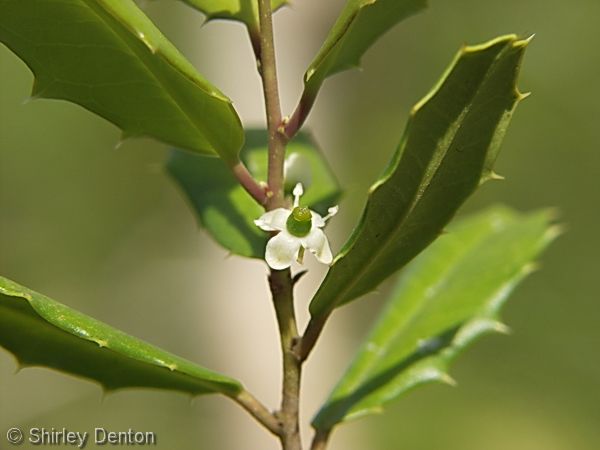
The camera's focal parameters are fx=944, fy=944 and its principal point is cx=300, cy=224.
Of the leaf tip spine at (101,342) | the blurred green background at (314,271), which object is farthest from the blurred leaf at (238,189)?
the blurred green background at (314,271)

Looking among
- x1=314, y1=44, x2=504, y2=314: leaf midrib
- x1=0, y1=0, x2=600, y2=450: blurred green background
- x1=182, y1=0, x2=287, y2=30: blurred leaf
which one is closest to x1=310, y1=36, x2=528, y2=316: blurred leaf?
x1=314, y1=44, x2=504, y2=314: leaf midrib

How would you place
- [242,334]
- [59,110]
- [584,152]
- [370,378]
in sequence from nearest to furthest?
Result: [370,378] → [242,334] → [59,110] → [584,152]

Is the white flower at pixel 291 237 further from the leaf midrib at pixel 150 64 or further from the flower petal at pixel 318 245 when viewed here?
the leaf midrib at pixel 150 64

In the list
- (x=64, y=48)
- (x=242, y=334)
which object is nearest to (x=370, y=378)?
(x=64, y=48)

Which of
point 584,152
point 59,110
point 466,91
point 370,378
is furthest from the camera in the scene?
point 584,152

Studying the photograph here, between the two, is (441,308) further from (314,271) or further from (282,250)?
(314,271)

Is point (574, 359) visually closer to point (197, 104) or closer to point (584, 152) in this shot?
point (584, 152)

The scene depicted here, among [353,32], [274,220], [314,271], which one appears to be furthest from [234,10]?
[314,271]
